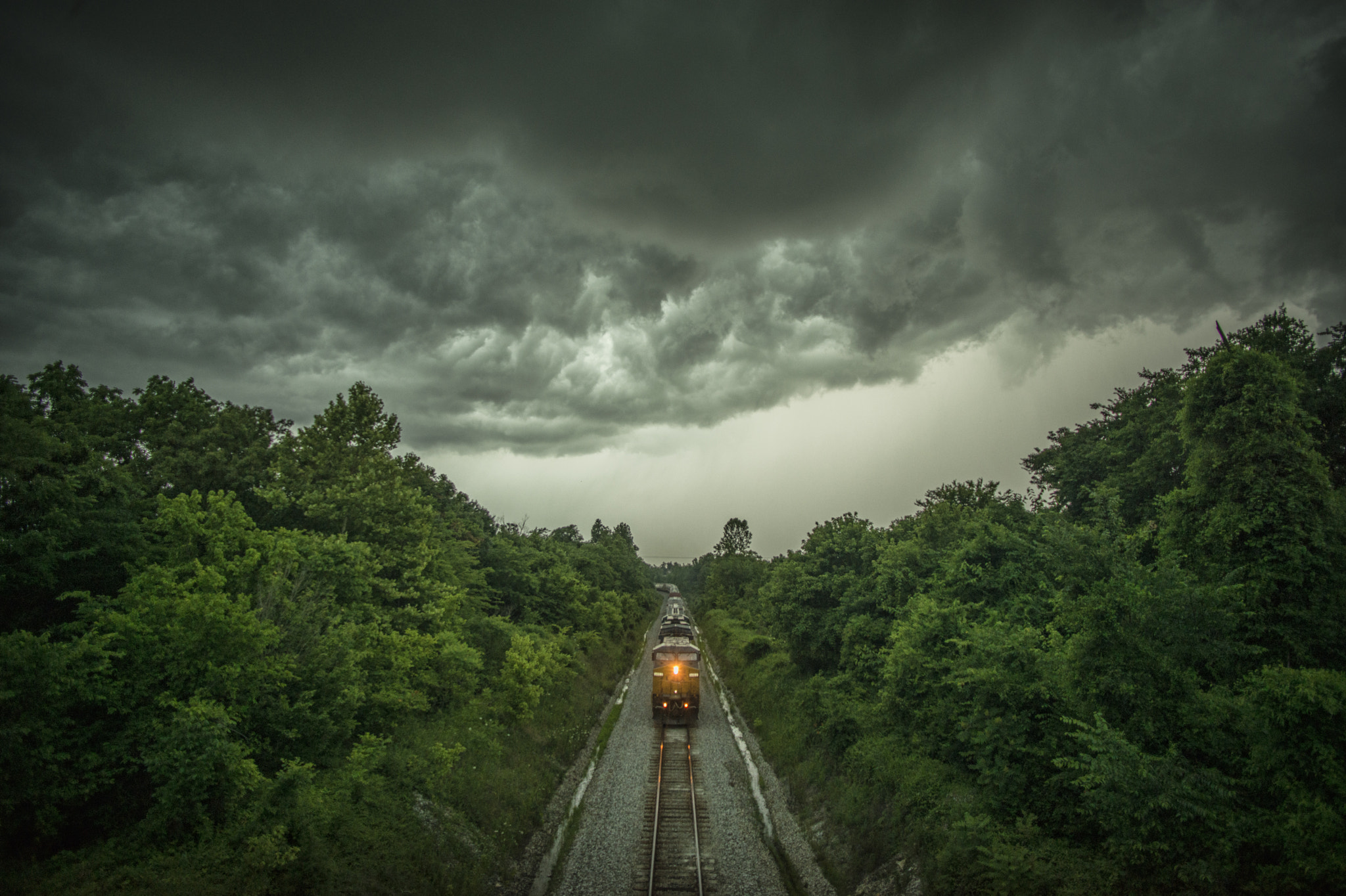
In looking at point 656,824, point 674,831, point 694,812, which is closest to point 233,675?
point 656,824

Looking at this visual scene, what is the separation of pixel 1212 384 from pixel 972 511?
16.2m

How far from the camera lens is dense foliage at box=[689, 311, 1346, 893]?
8.27 metres

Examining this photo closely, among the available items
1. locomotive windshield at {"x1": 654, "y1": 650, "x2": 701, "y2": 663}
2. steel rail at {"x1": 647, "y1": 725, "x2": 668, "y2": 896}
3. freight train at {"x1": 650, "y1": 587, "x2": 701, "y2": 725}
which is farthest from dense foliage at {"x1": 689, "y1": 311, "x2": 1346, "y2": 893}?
locomotive windshield at {"x1": 654, "y1": 650, "x2": 701, "y2": 663}

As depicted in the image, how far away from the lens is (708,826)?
16.1m

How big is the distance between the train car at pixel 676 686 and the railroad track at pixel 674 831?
2.97 metres

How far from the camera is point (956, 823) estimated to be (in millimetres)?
11281

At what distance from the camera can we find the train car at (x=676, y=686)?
2583 centimetres

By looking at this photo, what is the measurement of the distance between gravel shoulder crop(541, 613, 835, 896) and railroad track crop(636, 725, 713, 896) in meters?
0.22

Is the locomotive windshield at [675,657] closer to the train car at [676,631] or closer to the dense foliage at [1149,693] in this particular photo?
the dense foliage at [1149,693]

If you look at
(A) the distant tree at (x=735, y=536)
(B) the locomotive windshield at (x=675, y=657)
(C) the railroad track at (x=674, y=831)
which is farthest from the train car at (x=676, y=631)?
(A) the distant tree at (x=735, y=536)

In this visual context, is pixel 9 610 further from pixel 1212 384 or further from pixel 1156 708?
pixel 1212 384

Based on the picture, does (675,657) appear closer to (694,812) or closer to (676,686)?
(676,686)

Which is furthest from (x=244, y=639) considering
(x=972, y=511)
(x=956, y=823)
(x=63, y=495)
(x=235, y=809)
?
(x=972, y=511)

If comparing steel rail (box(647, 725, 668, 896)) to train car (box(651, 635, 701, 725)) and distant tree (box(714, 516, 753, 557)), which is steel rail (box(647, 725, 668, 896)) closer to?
train car (box(651, 635, 701, 725))
